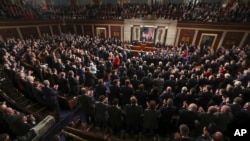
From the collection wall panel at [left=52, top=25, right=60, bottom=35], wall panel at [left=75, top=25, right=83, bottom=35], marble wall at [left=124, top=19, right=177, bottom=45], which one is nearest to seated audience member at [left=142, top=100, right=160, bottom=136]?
marble wall at [left=124, top=19, right=177, bottom=45]

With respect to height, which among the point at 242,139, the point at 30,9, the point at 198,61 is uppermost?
the point at 30,9

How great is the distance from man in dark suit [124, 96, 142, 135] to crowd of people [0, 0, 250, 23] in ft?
51.3

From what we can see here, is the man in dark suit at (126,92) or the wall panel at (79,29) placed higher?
the man in dark suit at (126,92)

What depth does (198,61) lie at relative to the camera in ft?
40.8

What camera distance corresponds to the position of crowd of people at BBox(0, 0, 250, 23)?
53.1 ft

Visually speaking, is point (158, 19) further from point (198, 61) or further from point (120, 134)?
point (120, 134)

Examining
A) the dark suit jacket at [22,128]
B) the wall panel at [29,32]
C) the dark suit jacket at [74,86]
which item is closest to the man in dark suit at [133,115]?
the dark suit jacket at [22,128]

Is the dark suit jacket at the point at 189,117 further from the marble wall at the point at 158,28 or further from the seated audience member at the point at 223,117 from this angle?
the marble wall at the point at 158,28

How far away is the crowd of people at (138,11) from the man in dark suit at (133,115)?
51.3 ft

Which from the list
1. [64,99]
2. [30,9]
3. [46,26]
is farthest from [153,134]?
[30,9]

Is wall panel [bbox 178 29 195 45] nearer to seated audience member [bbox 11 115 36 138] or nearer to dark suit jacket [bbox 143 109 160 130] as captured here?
dark suit jacket [bbox 143 109 160 130]

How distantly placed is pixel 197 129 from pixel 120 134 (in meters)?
2.45

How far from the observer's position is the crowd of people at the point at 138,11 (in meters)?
16.2

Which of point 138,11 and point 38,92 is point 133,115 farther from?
point 138,11
